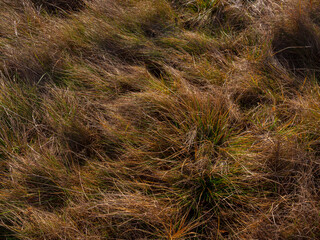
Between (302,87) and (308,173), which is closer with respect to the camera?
(308,173)

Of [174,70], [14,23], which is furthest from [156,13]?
[14,23]

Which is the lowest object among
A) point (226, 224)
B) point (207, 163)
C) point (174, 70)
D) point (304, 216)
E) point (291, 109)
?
point (226, 224)

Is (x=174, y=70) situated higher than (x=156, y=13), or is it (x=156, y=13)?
(x=156, y=13)

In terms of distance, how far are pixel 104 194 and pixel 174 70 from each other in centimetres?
109

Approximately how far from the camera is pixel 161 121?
1897mm

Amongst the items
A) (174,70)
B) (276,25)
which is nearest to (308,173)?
(174,70)

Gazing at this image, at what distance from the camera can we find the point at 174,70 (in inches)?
83.2

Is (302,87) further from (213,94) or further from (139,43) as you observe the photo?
(139,43)

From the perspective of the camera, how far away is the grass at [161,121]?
1518 mm

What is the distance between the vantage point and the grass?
4.98ft

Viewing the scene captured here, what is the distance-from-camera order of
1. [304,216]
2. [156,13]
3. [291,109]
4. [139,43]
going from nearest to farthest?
[304,216]
[291,109]
[139,43]
[156,13]

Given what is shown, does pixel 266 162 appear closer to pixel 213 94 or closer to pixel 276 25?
pixel 213 94

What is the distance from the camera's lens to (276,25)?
7.36ft

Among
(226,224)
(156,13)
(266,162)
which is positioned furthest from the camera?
(156,13)
